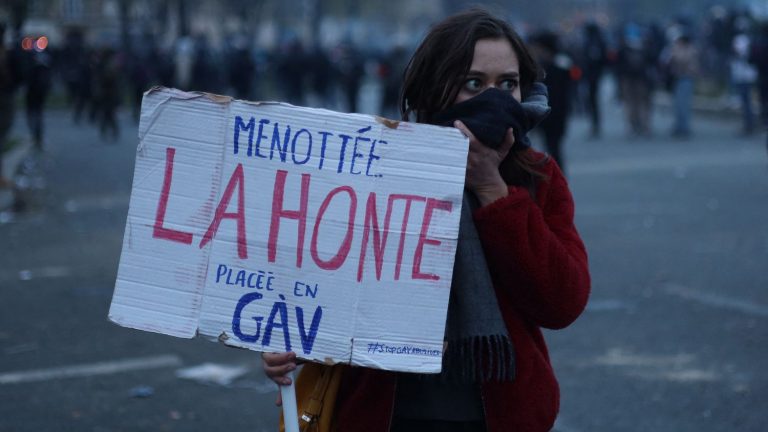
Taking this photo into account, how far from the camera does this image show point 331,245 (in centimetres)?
265

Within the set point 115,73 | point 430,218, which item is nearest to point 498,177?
point 430,218

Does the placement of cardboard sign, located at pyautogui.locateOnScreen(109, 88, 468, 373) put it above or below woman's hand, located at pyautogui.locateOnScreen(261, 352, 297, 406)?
above

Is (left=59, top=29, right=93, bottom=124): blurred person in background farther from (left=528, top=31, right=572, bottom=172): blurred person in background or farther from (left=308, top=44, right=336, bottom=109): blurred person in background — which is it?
(left=528, top=31, right=572, bottom=172): blurred person in background

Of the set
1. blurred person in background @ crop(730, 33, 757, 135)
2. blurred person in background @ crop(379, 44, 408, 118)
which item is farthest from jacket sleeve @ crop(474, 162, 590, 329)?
blurred person in background @ crop(379, 44, 408, 118)

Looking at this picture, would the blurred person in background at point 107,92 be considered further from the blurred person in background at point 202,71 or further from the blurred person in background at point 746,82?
the blurred person in background at point 746,82

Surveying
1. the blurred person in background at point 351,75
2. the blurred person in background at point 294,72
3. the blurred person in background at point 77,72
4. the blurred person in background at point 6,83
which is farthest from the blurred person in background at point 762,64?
the blurred person in background at point 294,72

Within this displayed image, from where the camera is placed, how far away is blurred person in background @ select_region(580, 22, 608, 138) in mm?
23141

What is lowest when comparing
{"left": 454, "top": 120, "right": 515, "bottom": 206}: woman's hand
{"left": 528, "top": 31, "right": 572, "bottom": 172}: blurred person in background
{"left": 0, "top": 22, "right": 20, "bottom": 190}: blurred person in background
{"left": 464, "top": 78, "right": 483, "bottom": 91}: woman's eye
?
{"left": 0, "top": 22, "right": 20, "bottom": 190}: blurred person in background

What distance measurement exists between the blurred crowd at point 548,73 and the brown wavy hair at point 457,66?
31.5 feet

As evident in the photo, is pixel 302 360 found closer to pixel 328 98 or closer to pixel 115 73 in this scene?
pixel 115 73

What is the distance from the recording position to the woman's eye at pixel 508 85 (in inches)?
108

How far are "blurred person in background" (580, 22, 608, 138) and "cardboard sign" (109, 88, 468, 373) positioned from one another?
2049cm

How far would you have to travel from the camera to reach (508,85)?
109 inches

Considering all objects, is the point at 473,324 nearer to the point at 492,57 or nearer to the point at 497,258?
the point at 497,258
